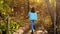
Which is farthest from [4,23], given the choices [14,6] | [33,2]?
[33,2]

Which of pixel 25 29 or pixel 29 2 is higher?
pixel 29 2

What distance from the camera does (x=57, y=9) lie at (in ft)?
30.6

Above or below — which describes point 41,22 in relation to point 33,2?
below

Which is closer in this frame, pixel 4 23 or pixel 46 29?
pixel 4 23

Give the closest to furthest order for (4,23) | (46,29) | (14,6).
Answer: (4,23) < (14,6) < (46,29)

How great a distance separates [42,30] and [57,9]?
43.4 inches

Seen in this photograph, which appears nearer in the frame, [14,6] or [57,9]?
[14,6]

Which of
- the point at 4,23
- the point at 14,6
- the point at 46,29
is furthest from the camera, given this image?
the point at 46,29

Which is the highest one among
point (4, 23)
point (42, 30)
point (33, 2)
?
point (33, 2)

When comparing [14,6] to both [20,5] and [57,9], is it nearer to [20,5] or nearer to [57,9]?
[20,5]

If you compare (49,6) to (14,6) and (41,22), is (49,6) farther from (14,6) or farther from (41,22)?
(14,6)

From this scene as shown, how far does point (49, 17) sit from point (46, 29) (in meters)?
0.53

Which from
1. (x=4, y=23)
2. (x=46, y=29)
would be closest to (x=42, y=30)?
(x=46, y=29)

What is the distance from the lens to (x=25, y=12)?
29.1ft
